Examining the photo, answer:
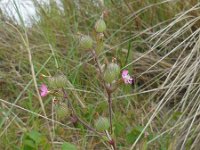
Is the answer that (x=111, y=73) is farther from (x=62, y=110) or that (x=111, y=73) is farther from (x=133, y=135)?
(x=133, y=135)

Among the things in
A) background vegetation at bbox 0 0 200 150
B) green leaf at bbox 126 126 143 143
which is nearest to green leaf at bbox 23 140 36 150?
background vegetation at bbox 0 0 200 150

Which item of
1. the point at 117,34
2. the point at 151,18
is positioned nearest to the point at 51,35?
the point at 117,34

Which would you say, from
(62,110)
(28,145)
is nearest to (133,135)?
(28,145)

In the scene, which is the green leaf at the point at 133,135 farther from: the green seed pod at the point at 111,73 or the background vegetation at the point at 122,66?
the green seed pod at the point at 111,73

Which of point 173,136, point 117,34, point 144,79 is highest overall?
point 117,34

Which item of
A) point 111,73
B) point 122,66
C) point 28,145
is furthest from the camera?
point 122,66

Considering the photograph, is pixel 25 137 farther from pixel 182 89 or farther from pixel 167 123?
pixel 182 89

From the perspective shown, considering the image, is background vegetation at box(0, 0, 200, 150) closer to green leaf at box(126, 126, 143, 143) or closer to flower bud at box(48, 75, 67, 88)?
green leaf at box(126, 126, 143, 143)

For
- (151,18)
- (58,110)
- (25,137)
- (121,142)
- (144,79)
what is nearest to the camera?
(58,110)
